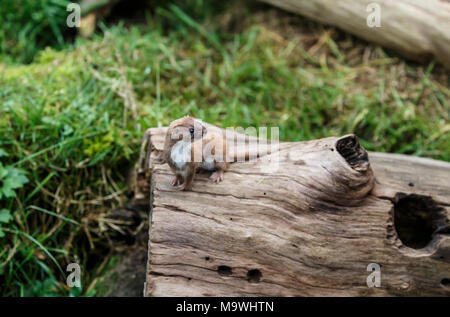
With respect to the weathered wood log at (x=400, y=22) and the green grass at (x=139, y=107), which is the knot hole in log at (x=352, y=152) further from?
the weathered wood log at (x=400, y=22)

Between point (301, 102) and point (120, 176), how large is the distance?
7.15 ft

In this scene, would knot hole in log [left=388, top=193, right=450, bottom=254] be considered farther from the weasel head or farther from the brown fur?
the weasel head

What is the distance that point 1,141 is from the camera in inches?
143

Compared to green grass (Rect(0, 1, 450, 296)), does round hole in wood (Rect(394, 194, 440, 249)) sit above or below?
below

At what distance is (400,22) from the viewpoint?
4.86 meters

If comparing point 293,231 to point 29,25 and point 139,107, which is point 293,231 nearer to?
point 139,107

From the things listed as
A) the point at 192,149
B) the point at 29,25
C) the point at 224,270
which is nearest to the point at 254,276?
the point at 224,270

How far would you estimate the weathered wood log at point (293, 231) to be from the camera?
266cm

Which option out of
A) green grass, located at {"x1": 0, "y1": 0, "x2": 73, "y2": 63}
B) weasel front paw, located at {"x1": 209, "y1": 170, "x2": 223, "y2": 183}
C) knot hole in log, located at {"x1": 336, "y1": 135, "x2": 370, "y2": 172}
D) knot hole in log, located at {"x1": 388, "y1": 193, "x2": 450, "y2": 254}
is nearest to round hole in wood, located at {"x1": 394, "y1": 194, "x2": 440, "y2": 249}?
knot hole in log, located at {"x1": 388, "y1": 193, "x2": 450, "y2": 254}

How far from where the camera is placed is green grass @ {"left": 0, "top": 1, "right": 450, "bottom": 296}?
367cm

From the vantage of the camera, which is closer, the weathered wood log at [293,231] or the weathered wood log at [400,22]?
the weathered wood log at [293,231]

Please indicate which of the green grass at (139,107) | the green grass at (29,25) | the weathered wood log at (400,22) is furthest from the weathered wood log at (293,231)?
the green grass at (29,25)

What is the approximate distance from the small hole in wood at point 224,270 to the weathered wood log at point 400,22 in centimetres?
354

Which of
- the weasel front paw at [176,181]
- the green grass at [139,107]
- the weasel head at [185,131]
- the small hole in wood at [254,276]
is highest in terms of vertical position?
the green grass at [139,107]
